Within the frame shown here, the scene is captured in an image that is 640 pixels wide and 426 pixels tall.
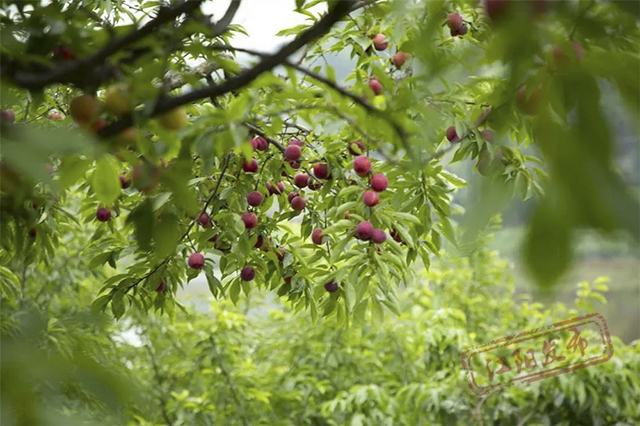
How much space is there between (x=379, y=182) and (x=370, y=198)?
5cm

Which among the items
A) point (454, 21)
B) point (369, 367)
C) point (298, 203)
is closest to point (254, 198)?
point (298, 203)

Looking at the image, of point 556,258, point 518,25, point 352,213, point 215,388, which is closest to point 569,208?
point 556,258

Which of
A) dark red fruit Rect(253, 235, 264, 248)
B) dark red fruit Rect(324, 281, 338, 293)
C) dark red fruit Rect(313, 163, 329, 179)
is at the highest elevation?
dark red fruit Rect(313, 163, 329, 179)

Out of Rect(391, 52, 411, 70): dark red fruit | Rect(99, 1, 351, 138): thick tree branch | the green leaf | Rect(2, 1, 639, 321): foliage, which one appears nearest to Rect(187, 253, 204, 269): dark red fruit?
Rect(2, 1, 639, 321): foliage

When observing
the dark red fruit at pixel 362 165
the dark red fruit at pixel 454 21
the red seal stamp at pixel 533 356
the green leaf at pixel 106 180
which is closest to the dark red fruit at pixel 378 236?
the dark red fruit at pixel 362 165

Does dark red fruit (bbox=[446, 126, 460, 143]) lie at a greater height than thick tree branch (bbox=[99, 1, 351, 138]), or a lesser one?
greater

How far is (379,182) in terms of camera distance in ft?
5.66

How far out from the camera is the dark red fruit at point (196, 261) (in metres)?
1.85

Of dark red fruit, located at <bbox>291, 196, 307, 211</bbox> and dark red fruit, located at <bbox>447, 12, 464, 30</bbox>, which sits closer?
dark red fruit, located at <bbox>447, 12, 464, 30</bbox>

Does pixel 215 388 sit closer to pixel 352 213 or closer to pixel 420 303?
pixel 420 303

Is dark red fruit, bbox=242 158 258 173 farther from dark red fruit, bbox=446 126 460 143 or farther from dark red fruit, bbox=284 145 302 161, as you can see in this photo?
dark red fruit, bbox=446 126 460 143

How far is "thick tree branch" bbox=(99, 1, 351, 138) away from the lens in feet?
2.64

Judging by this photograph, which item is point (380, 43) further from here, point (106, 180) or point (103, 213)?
point (106, 180)

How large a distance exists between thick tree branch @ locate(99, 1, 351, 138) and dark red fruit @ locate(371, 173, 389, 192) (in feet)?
2.98
